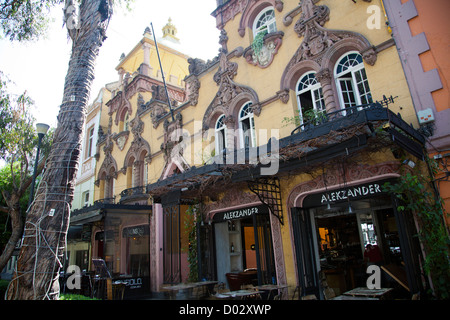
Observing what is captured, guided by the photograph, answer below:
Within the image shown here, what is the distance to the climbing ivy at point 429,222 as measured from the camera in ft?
19.9

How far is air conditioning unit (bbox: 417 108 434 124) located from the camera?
6.95 m

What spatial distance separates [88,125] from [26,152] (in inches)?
375

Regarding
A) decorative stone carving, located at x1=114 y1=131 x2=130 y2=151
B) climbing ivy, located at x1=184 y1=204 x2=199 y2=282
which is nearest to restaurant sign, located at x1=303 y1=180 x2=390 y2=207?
climbing ivy, located at x1=184 y1=204 x2=199 y2=282

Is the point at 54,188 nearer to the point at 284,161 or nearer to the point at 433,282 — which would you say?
the point at 284,161

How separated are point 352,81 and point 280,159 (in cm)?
338

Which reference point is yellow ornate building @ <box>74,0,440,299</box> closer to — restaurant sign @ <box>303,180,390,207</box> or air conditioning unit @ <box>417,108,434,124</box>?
restaurant sign @ <box>303,180,390,207</box>

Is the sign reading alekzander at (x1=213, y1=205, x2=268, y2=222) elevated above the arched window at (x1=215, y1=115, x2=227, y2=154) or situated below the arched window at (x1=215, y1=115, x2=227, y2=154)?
below

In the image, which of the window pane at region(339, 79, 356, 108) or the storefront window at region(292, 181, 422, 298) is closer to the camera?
the storefront window at region(292, 181, 422, 298)

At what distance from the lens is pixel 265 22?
38.8 feet

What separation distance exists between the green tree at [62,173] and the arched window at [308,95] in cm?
612

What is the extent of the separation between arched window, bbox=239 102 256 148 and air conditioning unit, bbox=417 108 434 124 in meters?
5.29

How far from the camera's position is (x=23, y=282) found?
16.8ft

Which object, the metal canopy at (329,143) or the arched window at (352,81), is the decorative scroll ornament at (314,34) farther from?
the metal canopy at (329,143)

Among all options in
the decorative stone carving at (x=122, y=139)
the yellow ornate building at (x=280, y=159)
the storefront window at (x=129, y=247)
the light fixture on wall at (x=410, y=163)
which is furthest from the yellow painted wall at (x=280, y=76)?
the decorative stone carving at (x=122, y=139)
